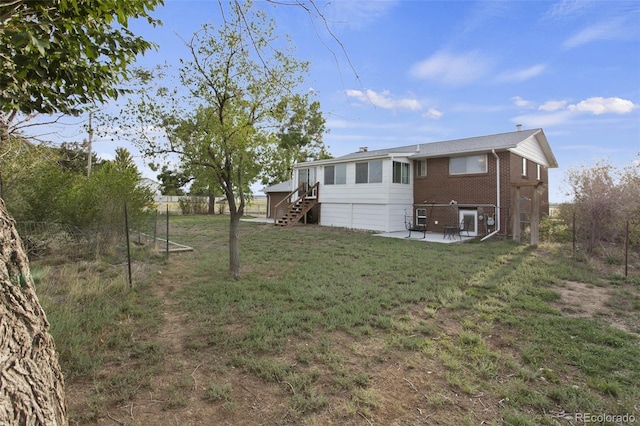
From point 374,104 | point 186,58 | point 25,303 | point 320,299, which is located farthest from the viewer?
point 186,58

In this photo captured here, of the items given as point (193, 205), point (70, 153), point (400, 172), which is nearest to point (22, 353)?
point (70, 153)

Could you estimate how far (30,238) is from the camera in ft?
22.0

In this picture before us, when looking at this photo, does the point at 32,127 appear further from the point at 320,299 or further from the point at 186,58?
the point at 320,299

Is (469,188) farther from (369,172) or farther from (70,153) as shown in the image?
(70,153)

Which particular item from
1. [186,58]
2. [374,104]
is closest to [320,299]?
[374,104]

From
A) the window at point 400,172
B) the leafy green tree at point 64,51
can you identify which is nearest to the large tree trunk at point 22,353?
the leafy green tree at point 64,51

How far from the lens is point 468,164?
46.5 ft

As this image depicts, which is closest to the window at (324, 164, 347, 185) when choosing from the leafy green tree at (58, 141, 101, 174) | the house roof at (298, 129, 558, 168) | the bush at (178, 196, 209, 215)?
the house roof at (298, 129, 558, 168)

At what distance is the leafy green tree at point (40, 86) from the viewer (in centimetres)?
126

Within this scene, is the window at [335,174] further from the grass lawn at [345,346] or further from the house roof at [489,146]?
the grass lawn at [345,346]

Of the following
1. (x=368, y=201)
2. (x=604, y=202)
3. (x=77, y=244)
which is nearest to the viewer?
(x=77, y=244)

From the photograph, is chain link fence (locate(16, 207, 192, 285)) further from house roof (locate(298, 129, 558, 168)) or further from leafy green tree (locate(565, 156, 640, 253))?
leafy green tree (locate(565, 156, 640, 253))

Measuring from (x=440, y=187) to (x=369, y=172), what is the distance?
3.50 metres

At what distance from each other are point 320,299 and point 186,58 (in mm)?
4952
